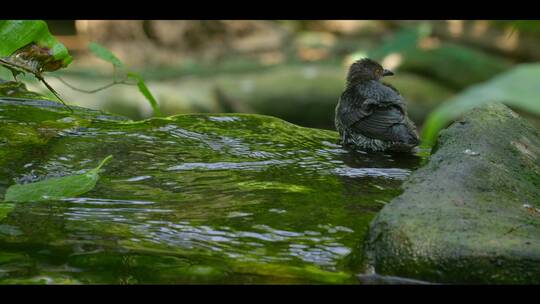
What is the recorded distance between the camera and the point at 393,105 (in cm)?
532

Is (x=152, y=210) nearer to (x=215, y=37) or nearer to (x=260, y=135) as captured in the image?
(x=260, y=135)

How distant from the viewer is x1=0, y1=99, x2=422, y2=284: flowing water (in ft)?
8.32

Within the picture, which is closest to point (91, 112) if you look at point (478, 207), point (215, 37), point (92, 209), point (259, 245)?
point (92, 209)

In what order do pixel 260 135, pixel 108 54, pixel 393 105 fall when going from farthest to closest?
pixel 393 105 → pixel 260 135 → pixel 108 54

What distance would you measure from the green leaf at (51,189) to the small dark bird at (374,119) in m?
2.24

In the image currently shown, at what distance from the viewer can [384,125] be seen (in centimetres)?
511

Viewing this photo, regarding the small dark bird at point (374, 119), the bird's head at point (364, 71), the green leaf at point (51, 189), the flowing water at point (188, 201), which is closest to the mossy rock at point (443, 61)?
the bird's head at point (364, 71)

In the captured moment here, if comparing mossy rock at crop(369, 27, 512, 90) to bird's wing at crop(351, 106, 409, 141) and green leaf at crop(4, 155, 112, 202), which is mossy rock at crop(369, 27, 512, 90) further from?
green leaf at crop(4, 155, 112, 202)

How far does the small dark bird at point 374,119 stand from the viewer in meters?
4.97

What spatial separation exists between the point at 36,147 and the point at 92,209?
3.20 ft

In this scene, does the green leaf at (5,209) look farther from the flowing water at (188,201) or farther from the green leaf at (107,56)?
the green leaf at (107,56)

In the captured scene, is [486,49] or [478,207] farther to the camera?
[486,49]

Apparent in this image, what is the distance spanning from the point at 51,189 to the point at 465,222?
1478mm

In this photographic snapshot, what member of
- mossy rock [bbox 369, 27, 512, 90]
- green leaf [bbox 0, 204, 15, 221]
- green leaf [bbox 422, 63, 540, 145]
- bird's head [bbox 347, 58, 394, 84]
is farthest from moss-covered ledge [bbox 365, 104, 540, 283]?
mossy rock [bbox 369, 27, 512, 90]
